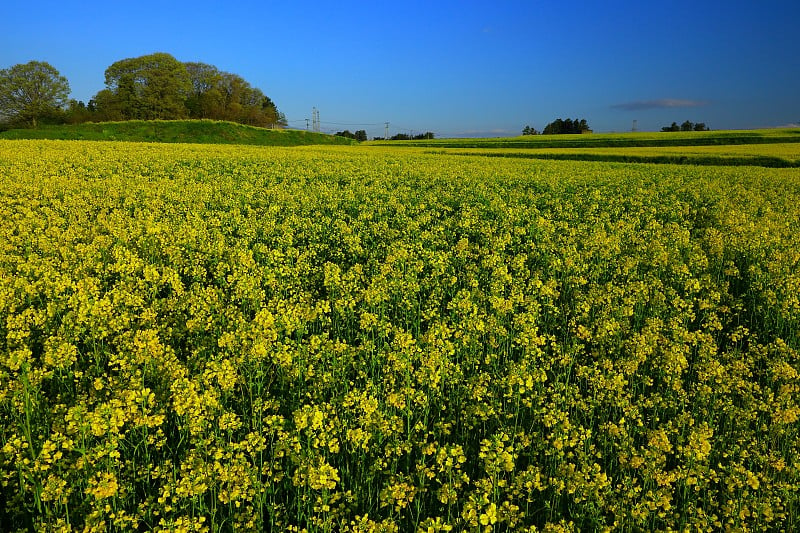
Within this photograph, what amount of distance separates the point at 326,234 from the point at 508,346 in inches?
258

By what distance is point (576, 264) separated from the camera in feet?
28.9

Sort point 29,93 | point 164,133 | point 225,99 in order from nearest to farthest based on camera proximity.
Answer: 1. point 164,133
2. point 29,93
3. point 225,99

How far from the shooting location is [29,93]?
77.9 meters

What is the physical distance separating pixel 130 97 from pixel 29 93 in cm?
1533

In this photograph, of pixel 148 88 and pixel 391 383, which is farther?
pixel 148 88

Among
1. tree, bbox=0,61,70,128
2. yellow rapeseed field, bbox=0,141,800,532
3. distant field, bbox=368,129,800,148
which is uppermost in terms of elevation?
tree, bbox=0,61,70,128

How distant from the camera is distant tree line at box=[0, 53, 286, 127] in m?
77.2

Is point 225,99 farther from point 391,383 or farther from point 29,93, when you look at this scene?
point 391,383

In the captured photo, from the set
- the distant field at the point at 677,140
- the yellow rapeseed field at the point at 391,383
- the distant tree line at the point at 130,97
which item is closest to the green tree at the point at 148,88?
the distant tree line at the point at 130,97

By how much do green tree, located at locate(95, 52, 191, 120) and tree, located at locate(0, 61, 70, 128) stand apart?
8283 mm

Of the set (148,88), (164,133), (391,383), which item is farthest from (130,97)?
(391,383)

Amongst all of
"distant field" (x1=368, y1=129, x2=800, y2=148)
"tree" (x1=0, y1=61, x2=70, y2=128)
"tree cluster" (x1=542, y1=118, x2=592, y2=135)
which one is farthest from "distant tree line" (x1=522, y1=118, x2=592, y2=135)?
"tree" (x1=0, y1=61, x2=70, y2=128)

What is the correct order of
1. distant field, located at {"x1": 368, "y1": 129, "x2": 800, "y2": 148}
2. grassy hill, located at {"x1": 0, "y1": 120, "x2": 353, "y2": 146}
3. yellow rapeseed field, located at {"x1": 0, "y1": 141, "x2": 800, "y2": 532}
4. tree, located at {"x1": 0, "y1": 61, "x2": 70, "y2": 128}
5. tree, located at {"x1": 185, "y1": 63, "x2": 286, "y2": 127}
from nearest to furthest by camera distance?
yellow rapeseed field, located at {"x1": 0, "y1": 141, "x2": 800, "y2": 532} → grassy hill, located at {"x1": 0, "y1": 120, "x2": 353, "y2": 146} → distant field, located at {"x1": 368, "y1": 129, "x2": 800, "y2": 148} → tree, located at {"x1": 0, "y1": 61, "x2": 70, "y2": 128} → tree, located at {"x1": 185, "y1": 63, "x2": 286, "y2": 127}

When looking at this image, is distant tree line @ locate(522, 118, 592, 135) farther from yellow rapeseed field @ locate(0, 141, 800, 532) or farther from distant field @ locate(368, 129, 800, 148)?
yellow rapeseed field @ locate(0, 141, 800, 532)
